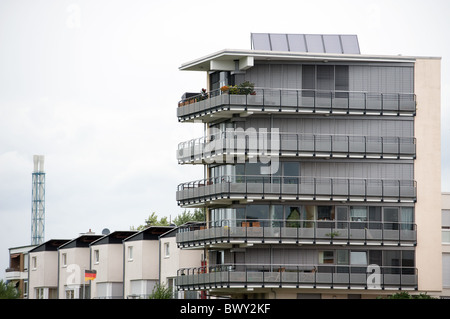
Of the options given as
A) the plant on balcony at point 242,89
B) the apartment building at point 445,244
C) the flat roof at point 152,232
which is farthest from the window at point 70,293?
A: the apartment building at point 445,244

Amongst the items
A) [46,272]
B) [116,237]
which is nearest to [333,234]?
[116,237]

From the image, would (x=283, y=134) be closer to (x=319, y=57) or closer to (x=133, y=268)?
(x=319, y=57)

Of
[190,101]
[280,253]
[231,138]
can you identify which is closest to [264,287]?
[280,253]

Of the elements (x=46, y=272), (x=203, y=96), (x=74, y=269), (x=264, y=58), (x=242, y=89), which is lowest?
(x=46, y=272)

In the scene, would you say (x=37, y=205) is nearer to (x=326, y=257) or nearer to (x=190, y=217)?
(x=190, y=217)

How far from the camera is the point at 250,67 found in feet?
246

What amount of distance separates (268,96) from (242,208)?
27.4ft

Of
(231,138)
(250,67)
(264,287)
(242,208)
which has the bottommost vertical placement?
(264,287)

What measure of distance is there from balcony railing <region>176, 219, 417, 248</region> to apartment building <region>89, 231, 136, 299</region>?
2119 cm

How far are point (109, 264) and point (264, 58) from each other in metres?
29.9

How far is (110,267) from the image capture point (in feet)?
312

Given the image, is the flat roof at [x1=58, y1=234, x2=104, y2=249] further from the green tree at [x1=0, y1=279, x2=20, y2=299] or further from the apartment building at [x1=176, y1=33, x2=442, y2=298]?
the apartment building at [x1=176, y1=33, x2=442, y2=298]

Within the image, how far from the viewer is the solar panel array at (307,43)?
76625mm

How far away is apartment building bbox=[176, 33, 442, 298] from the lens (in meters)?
73.8
